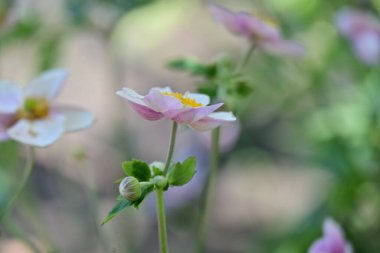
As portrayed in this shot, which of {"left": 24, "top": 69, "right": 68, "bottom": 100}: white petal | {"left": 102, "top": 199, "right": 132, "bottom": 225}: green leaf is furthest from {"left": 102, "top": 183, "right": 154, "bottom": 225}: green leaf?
{"left": 24, "top": 69, "right": 68, "bottom": 100}: white petal

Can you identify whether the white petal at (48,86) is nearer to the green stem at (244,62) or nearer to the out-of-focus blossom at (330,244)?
the green stem at (244,62)

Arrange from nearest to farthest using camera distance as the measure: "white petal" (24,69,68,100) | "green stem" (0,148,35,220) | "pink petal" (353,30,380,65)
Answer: "green stem" (0,148,35,220), "white petal" (24,69,68,100), "pink petal" (353,30,380,65)

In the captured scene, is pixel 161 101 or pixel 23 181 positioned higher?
pixel 161 101

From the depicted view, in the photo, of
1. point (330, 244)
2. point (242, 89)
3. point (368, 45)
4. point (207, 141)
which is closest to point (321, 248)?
point (330, 244)

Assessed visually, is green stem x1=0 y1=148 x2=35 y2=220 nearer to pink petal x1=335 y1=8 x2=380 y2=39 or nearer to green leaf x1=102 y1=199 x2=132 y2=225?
green leaf x1=102 y1=199 x2=132 y2=225

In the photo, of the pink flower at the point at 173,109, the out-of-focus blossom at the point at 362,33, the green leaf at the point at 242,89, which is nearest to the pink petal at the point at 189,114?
the pink flower at the point at 173,109

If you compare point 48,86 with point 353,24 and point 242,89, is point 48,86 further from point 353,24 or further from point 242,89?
point 353,24
